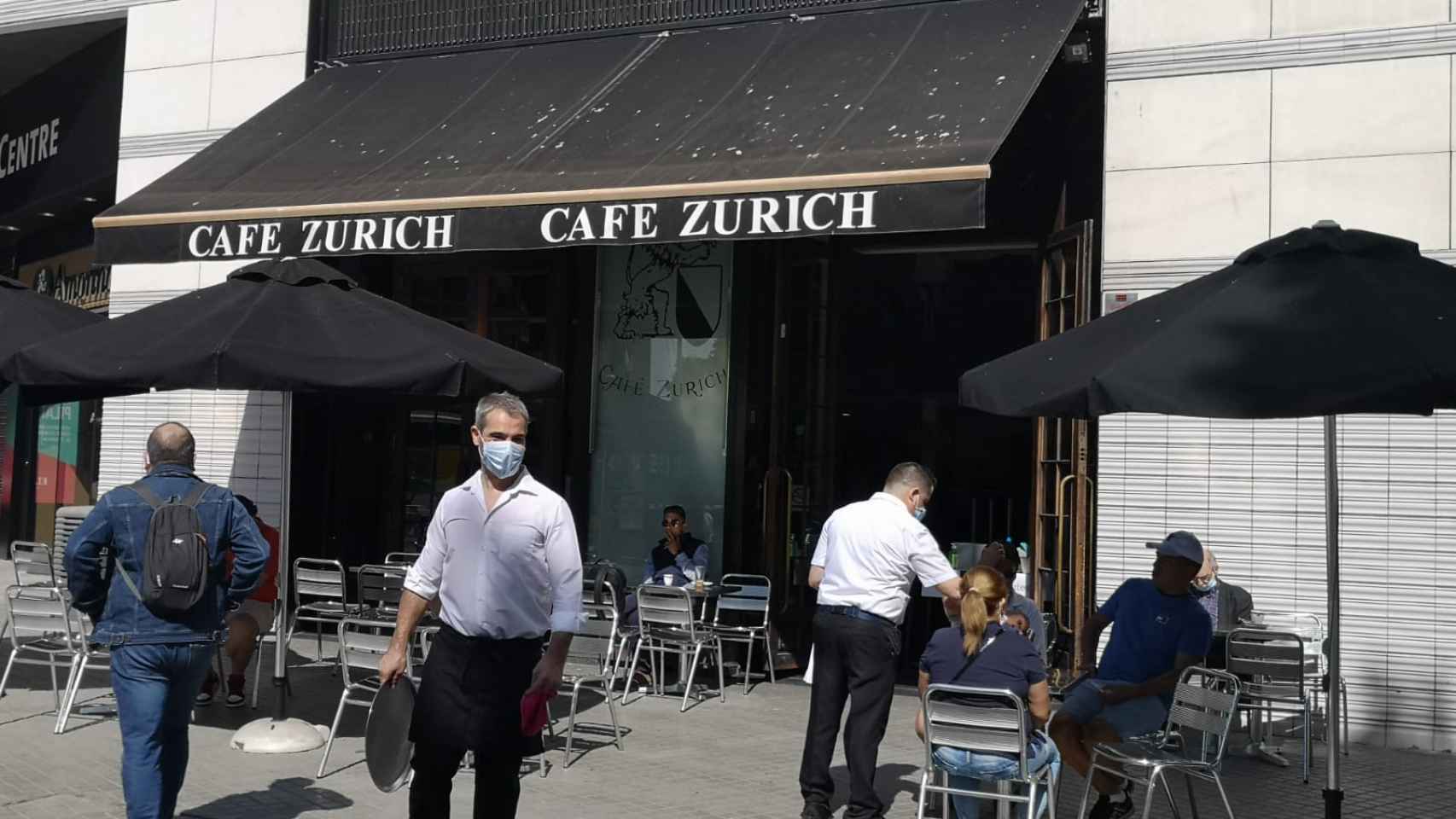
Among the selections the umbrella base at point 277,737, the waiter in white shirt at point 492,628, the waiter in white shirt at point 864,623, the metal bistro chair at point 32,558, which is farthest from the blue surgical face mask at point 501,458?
the metal bistro chair at point 32,558

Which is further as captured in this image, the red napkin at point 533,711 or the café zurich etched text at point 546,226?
the café zurich etched text at point 546,226

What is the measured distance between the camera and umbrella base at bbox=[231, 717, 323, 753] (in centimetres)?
829

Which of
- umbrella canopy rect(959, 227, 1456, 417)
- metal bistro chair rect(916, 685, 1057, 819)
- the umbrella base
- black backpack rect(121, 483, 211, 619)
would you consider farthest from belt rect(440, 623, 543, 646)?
the umbrella base

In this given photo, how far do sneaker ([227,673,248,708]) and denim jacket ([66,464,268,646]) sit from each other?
12.0 ft

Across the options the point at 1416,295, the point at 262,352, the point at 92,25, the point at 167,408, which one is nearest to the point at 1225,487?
the point at 1416,295

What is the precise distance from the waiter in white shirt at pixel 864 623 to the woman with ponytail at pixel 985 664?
0.33 m

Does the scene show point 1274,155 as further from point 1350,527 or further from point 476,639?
point 476,639

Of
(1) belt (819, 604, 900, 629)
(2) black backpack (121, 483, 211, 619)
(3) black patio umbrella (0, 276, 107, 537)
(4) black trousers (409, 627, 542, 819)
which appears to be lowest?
(4) black trousers (409, 627, 542, 819)

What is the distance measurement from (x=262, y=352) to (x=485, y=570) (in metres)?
3.21

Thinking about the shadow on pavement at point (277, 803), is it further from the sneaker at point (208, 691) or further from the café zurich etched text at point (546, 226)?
the café zurich etched text at point (546, 226)

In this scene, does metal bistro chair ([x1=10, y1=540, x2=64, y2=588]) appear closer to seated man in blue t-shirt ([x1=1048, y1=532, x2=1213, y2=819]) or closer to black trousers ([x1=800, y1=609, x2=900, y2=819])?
black trousers ([x1=800, y1=609, x2=900, y2=819])

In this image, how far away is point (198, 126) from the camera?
13.7m

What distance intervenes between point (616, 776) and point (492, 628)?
2.96 metres

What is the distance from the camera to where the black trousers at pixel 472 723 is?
5250 millimetres
